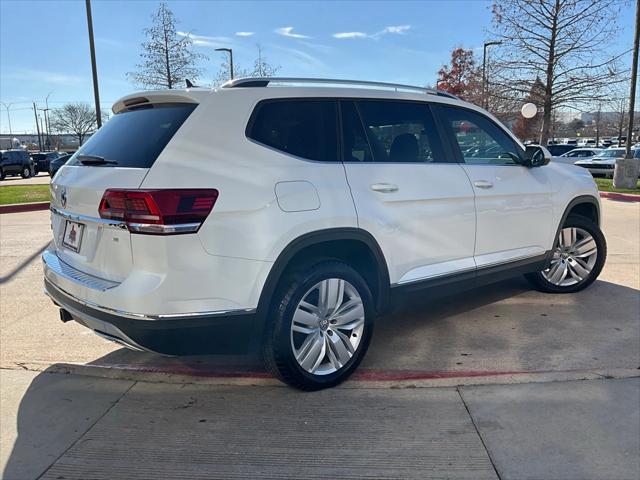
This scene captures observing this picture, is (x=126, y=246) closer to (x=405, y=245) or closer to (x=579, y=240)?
(x=405, y=245)

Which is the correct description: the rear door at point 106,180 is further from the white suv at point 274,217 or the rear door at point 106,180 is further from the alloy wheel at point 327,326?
the alloy wheel at point 327,326

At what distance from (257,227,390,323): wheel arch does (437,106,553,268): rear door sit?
1050 mm

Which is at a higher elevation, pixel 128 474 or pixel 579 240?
pixel 579 240

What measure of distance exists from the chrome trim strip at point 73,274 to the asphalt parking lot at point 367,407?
2.69ft

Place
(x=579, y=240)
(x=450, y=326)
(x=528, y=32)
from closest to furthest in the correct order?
1. (x=450, y=326)
2. (x=579, y=240)
3. (x=528, y=32)

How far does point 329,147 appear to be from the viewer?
3359 millimetres

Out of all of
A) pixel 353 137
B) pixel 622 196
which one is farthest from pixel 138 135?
pixel 622 196

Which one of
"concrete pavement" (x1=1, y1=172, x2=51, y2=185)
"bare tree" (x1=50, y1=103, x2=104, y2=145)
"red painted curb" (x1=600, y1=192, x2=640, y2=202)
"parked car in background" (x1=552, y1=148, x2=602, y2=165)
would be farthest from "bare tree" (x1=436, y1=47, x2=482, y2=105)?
"bare tree" (x1=50, y1=103, x2=104, y2=145)

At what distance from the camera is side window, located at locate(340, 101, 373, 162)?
345 centimetres

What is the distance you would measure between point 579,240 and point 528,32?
43.7ft

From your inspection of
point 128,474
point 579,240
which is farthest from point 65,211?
point 579,240

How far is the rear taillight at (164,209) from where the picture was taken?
104 inches

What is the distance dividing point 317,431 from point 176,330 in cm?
97

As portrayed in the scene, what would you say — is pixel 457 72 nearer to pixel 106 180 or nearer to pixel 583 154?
pixel 583 154
